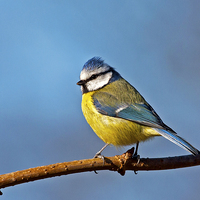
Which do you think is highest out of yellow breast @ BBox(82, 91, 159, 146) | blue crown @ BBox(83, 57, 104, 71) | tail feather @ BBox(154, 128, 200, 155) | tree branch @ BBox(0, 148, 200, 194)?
blue crown @ BBox(83, 57, 104, 71)

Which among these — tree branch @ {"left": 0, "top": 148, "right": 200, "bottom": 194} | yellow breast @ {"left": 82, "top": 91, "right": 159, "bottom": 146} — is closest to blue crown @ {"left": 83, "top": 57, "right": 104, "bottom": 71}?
yellow breast @ {"left": 82, "top": 91, "right": 159, "bottom": 146}

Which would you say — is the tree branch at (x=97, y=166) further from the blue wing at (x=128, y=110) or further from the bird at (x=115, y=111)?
the blue wing at (x=128, y=110)

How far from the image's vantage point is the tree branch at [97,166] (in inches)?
48.2

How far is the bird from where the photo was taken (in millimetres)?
1867

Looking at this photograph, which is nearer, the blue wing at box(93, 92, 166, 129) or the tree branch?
the tree branch

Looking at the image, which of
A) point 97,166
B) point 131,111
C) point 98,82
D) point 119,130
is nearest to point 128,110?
point 131,111

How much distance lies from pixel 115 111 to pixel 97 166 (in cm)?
→ 71

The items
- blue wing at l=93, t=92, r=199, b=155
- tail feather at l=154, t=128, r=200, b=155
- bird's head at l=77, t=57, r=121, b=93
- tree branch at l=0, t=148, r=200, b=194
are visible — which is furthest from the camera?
bird's head at l=77, t=57, r=121, b=93

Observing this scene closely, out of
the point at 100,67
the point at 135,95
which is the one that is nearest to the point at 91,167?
the point at 135,95

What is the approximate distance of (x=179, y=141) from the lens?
5.30 ft

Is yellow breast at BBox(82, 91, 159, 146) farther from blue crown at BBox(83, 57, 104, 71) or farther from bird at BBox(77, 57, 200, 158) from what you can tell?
blue crown at BBox(83, 57, 104, 71)

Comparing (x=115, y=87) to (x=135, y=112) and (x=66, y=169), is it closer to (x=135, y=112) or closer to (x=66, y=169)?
(x=135, y=112)

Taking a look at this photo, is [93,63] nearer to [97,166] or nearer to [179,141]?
[179,141]

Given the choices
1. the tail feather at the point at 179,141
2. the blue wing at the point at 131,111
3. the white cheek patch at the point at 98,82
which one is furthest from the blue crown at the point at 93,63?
the tail feather at the point at 179,141
